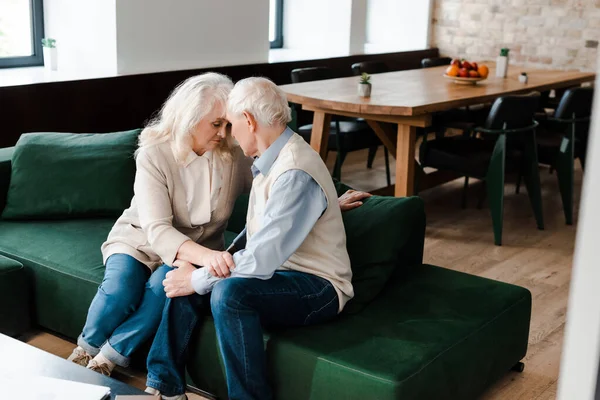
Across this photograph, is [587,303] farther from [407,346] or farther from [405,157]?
[405,157]

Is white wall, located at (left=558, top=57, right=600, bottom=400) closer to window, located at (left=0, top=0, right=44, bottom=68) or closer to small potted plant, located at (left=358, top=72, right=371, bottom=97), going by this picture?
small potted plant, located at (left=358, top=72, right=371, bottom=97)

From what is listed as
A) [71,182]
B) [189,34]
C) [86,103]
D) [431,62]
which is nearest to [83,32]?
[86,103]

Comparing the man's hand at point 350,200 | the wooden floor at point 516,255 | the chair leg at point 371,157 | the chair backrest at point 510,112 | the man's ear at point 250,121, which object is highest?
the man's ear at point 250,121

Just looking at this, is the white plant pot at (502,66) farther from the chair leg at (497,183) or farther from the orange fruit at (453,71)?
the chair leg at (497,183)

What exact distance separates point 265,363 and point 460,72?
11.6ft

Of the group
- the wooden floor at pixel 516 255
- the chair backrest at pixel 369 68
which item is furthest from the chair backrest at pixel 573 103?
the chair backrest at pixel 369 68

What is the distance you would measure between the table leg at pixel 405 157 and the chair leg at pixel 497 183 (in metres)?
0.47

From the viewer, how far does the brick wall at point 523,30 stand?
24.6 feet

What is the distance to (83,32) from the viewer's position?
17.6ft

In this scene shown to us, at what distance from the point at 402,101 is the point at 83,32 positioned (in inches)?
90.7

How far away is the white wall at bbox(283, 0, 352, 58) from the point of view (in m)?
7.48

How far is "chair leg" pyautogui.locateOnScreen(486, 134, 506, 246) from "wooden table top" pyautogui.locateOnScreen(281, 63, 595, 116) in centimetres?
38

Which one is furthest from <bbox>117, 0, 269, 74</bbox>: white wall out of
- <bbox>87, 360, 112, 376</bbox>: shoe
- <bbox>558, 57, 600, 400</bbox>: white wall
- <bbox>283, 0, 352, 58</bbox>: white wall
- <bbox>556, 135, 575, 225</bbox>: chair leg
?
<bbox>558, 57, 600, 400</bbox>: white wall

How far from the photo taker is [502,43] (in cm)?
800
